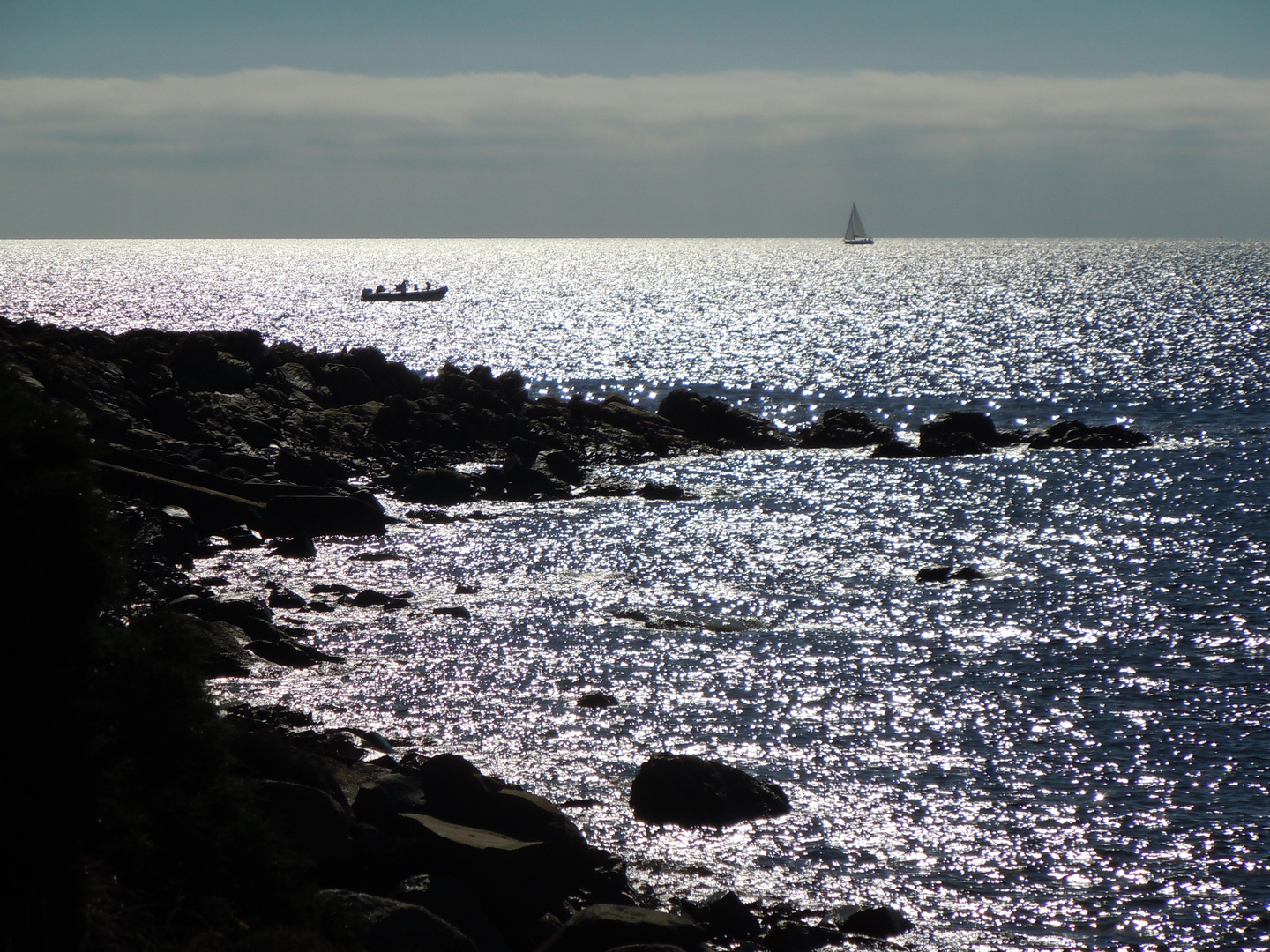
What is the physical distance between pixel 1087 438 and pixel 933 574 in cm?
3271

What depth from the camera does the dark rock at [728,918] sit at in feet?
55.6

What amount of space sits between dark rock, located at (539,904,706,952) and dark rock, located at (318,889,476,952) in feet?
5.24

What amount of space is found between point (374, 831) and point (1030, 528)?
37229mm

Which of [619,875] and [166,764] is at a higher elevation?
[166,764]

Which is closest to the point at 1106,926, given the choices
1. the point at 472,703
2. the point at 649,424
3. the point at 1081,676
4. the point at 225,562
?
the point at 1081,676

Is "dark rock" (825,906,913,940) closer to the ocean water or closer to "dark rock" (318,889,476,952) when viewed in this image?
the ocean water

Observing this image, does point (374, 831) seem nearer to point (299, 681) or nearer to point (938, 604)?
point (299, 681)

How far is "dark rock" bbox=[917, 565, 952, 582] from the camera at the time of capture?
129 ft

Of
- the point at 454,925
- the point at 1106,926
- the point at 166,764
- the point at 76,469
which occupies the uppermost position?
the point at 76,469

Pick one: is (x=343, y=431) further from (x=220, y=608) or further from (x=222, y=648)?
(x=222, y=648)

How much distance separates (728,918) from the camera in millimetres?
17062

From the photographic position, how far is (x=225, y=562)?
37875mm

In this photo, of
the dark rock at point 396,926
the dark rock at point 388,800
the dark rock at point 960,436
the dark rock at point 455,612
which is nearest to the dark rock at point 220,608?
the dark rock at point 455,612

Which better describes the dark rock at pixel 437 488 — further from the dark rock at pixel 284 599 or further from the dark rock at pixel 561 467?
the dark rock at pixel 284 599
